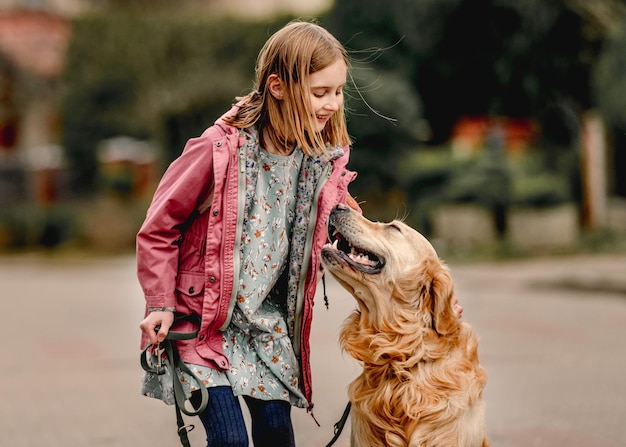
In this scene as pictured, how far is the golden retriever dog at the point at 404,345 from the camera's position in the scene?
3.39 meters

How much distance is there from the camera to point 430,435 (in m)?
3.38

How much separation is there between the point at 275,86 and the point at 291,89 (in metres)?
0.08

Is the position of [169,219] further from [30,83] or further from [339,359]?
[30,83]

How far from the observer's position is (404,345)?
3438mm

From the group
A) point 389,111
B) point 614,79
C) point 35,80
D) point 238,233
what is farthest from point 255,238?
point 35,80

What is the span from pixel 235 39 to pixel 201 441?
58.3ft

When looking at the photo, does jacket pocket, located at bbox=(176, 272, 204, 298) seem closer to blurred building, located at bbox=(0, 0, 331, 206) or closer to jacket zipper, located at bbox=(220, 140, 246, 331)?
jacket zipper, located at bbox=(220, 140, 246, 331)

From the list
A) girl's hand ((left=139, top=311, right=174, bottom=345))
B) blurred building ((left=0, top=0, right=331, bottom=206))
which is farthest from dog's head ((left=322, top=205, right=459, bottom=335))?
blurred building ((left=0, top=0, right=331, bottom=206))

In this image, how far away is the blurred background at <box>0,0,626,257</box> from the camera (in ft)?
54.4

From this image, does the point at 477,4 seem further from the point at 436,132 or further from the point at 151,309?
the point at 151,309

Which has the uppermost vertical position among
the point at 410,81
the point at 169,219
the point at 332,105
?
the point at 410,81

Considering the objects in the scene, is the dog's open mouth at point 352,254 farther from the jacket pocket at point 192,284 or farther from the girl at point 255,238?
the jacket pocket at point 192,284

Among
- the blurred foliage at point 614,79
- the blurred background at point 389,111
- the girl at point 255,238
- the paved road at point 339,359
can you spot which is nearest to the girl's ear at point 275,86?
the girl at point 255,238

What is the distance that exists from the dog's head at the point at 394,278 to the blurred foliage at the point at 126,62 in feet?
61.7
